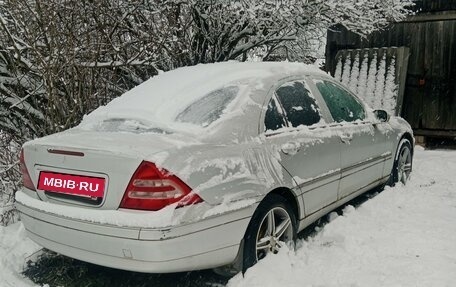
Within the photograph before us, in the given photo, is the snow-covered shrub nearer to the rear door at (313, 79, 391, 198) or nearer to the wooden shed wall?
the rear door at (313, 79, 391, 198)

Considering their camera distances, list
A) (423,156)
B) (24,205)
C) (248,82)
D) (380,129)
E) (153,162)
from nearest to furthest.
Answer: (153,162), (24,205), (248,82), (380,129), (423,156)

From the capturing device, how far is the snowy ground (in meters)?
2.92

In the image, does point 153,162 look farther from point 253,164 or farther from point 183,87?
point 183,87

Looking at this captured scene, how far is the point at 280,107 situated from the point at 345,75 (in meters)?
6.10

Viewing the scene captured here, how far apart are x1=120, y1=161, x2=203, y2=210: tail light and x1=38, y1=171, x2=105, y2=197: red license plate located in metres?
0.23

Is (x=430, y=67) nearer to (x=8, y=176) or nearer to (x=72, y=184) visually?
(x=8, y=176)

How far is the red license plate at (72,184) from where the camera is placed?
2531 millimetres

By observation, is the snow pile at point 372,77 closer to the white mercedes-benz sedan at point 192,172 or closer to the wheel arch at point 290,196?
the white mercedes-benz sedan at point 192,172

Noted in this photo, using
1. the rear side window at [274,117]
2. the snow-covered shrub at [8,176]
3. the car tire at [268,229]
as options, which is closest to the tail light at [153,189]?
the car tire at [268,229]

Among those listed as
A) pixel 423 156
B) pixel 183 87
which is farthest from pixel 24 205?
pixel 423 156

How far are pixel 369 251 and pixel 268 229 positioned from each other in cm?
90

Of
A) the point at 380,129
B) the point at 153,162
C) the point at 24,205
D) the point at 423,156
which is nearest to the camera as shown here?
the point at 153,162

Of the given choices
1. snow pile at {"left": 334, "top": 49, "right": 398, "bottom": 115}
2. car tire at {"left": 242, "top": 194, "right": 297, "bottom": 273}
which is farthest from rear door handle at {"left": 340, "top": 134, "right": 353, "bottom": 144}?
snow pile at {"left": 334, "top": 49, "right": 398, "bottom": 115}

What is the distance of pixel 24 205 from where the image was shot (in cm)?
288
